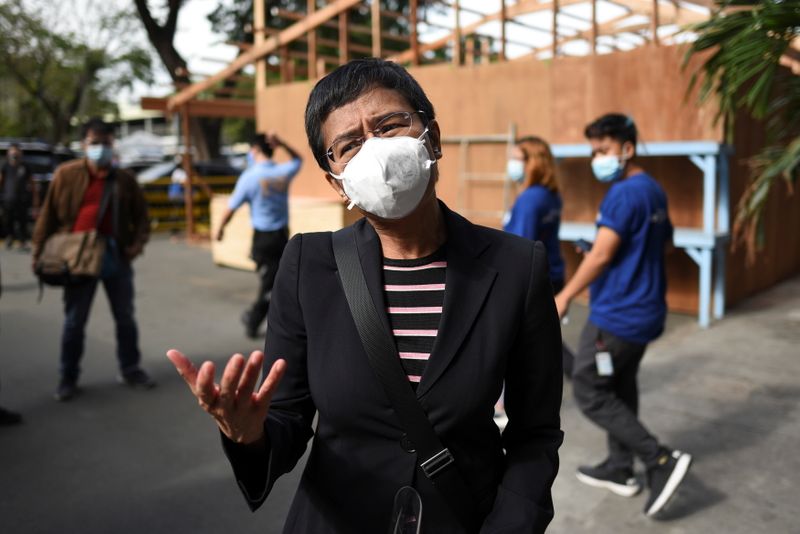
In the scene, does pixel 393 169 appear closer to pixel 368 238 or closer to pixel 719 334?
pixel 368 238

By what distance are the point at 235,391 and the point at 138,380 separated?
15.3ft

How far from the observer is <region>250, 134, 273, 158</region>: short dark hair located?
704 centimetres

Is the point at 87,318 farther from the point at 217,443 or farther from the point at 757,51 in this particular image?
the point at 757,51

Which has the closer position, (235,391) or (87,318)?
(235,391)

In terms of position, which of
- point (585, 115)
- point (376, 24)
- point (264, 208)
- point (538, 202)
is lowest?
point (264, 208)

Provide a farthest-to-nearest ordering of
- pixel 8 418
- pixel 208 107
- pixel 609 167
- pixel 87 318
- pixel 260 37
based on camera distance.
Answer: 1. pixel 208 107
2. pixel 260 37
3. pixel 87 318
4. pixel 8 418
5. pixel 609 167

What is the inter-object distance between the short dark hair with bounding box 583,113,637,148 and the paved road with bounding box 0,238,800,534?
1815 mm

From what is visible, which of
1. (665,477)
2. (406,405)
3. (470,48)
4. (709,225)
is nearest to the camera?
(406,405)

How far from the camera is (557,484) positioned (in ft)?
12.9

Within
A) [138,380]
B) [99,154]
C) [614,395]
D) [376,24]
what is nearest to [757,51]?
[614,395]

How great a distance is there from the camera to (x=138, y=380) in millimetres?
5637

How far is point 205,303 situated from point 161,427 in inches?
164

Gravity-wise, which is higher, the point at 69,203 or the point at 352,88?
the point at 352,88

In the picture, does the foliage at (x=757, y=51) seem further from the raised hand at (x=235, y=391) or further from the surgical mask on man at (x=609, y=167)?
the raised hand at (x=235, y=391)
